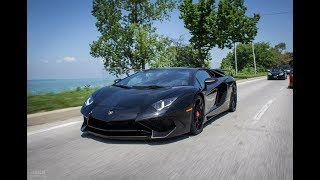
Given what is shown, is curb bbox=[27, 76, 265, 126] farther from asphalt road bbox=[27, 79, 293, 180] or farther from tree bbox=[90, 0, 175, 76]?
tree bbox=[90, 0, 175, 76]

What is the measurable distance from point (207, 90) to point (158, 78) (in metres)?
0.99

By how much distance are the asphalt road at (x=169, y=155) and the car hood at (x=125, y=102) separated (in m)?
0.45

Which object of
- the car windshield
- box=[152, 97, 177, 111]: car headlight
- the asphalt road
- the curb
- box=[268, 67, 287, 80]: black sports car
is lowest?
the asphalt road

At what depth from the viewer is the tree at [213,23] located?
32.9 m

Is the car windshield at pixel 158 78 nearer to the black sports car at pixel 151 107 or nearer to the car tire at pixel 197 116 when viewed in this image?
the black sports car at pixel 151 107

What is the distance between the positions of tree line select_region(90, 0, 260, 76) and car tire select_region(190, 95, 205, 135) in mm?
25518

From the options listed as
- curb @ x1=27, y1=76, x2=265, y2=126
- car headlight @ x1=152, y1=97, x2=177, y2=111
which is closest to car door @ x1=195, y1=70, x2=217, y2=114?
car headlight @ x1=152, y1=97, x2=177, y2=111

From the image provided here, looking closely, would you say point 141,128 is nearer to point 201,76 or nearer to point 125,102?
point 125,102

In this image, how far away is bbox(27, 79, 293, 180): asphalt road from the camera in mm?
3572

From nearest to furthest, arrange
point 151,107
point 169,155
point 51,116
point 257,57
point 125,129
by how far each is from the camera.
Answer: point 169,155 → point 125,129 → point 151,107 → point 51,116 → point 257,57

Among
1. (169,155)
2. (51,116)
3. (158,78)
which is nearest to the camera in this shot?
(169,155)

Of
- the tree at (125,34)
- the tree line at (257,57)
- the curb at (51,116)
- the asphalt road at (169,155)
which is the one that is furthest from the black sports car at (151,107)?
the tree line at (257,57)

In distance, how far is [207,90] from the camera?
20.4 feet

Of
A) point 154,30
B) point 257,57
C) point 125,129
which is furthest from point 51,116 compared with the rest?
point 257,57
